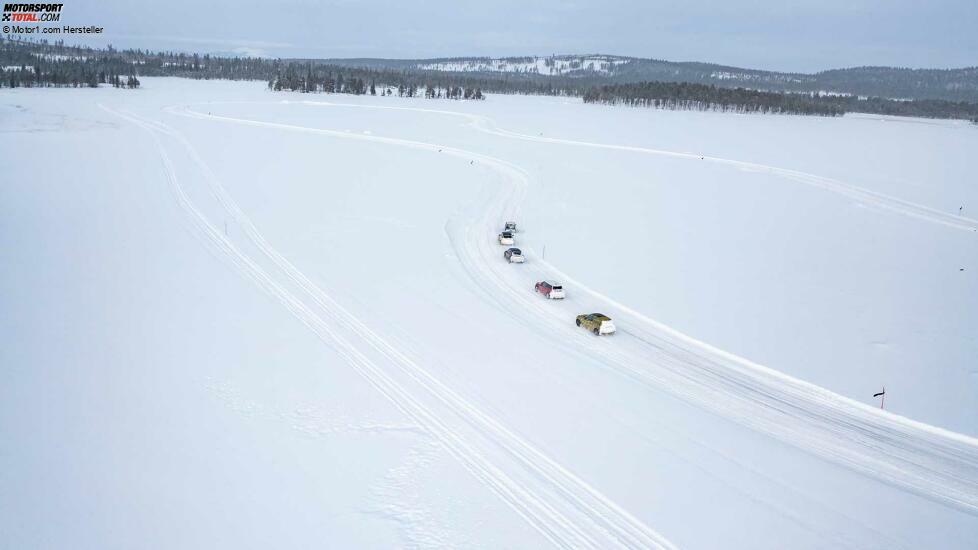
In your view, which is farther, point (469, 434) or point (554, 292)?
point (554, 292)

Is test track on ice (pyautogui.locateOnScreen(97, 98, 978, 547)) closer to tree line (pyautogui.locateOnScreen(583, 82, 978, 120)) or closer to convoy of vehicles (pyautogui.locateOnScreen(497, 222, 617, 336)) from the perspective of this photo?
convoy of vehicles (pyautogui.locateOnScreen(497, 222, 617, 336))

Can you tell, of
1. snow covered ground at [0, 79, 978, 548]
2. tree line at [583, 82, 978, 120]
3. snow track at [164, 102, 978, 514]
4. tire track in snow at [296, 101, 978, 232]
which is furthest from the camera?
tree line at [583, 82, 978, 120]

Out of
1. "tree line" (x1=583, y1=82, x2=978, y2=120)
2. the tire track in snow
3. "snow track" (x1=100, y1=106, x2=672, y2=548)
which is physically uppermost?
"tree line" (x1=583, y1=82, x2=978, y2=120)

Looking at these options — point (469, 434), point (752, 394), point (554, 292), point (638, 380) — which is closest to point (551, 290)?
point (554, 292)

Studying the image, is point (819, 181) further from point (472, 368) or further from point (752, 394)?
point (472, 368)

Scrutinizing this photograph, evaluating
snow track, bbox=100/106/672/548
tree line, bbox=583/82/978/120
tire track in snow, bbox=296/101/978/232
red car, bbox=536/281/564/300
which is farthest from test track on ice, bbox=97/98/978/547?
tree line, bbox=583/82/978/120

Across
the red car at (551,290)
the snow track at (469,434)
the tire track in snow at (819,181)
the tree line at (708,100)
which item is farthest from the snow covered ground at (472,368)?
the tree line at (708,100)
